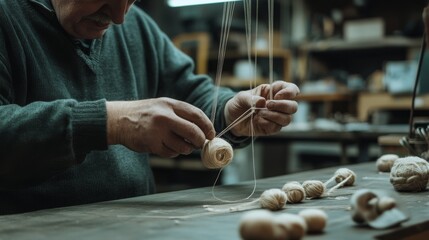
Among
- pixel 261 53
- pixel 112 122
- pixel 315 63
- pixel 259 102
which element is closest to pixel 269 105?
pixel 259 102

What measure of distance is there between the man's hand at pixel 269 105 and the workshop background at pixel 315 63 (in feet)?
8.75

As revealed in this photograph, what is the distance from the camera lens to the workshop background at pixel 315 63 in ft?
14.8

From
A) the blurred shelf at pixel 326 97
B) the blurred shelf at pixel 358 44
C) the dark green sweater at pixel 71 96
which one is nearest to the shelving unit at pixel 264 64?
the blurred shelf at pixel 358 44

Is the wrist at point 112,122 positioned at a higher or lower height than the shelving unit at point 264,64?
higher

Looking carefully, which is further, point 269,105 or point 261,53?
point 261,53

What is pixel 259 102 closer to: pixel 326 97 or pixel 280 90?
pixel 280 90

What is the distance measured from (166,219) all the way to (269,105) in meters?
0.56

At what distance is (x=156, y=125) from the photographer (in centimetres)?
114

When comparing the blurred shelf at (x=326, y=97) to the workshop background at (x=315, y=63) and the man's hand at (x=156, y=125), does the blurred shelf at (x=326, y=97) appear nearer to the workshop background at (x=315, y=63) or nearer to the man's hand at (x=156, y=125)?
the workshop background at (x=315, y=63)

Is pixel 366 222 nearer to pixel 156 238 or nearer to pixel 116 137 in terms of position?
pixel 156 238

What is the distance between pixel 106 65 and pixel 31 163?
0.56 m

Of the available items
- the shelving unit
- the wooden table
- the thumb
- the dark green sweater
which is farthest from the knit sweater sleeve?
the shelving unit

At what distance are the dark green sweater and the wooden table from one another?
14 centimetres

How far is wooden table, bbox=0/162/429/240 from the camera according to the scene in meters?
0.85
